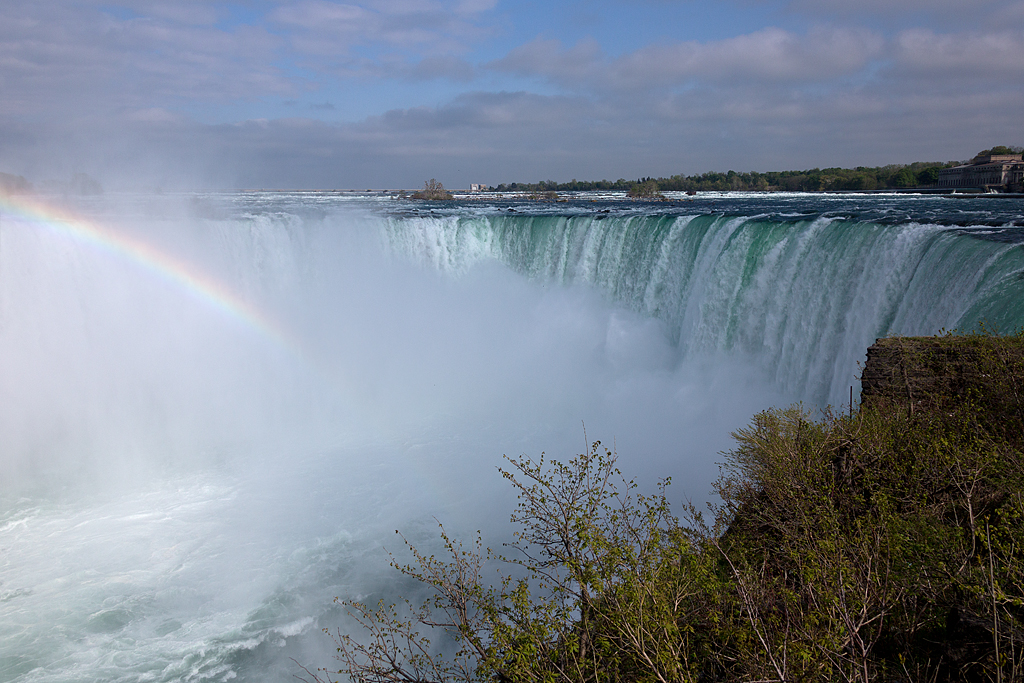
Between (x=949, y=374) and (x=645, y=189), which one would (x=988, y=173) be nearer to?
(x=949, y=374)

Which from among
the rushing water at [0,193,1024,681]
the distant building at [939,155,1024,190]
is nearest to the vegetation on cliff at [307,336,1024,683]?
the rushing water at [0,193,1024,681]

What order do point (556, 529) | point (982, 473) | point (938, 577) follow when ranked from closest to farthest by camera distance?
point (938, 577) < point (556, 529) < point (982, 473)

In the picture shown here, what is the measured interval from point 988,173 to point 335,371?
31.8m

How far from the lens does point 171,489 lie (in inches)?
504

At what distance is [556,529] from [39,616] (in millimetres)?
7966

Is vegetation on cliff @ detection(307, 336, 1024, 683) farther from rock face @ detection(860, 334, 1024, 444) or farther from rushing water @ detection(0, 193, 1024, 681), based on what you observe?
rushing water @ detection(0, 193, 1024, 681)

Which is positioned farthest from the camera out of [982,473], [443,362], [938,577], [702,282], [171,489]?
[443,362]

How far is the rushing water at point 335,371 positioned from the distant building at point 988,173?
40.8 ft

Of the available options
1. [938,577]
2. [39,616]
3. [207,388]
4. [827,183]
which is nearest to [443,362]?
[207,388]

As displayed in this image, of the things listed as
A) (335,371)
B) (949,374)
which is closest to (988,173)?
(949,374)

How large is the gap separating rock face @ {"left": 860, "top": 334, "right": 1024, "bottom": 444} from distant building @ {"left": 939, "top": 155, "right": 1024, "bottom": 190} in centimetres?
2455

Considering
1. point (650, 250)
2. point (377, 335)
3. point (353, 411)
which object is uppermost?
point (650, 250)

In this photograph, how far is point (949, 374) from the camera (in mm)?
7543

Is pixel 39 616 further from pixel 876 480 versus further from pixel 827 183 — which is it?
pixel 827 183
